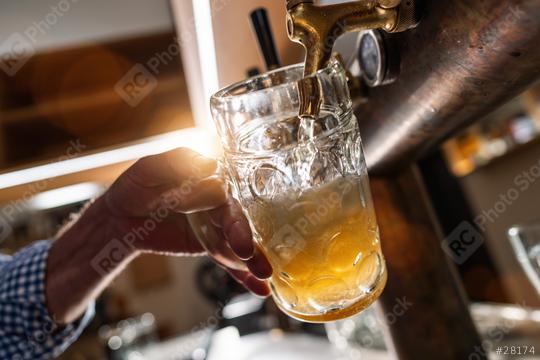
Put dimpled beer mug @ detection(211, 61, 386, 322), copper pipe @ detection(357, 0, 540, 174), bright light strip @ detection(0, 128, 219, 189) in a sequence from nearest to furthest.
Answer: copper pipe @ detection(357, 0, 540, 174) < dimpled beer mug @ detection(211, 61, 386, 322) < bright light strip @ detection(0, 128, 219, 189)

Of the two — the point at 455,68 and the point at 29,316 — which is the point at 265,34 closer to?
the point at 455,68

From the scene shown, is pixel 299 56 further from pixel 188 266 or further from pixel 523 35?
pixel 188 266

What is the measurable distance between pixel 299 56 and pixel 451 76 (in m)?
0.91

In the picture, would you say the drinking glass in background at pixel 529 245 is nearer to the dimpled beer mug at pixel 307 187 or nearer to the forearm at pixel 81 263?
the dimpled beer mug at pixel 307 187

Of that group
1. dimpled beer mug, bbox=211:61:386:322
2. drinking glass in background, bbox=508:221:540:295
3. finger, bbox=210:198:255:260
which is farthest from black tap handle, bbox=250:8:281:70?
drinking glass in background, bbox=508:221:540:295

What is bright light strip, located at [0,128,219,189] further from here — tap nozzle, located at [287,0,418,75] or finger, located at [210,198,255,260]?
tap nozzle, located at [287,0,418,75]

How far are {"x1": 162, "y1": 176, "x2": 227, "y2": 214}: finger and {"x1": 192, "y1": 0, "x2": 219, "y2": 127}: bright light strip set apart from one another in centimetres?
44

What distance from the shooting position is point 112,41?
2316mm

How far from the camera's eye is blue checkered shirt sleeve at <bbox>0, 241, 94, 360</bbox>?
4.35 feet

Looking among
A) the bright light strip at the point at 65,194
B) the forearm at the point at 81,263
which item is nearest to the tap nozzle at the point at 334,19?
the forearm at the point at 81,263

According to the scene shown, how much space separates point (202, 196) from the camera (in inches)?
27.9

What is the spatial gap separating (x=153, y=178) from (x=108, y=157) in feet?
5.09

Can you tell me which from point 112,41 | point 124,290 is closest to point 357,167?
point 112,41

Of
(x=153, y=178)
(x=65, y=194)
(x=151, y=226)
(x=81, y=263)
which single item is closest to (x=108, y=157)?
(x=81, y=263)
